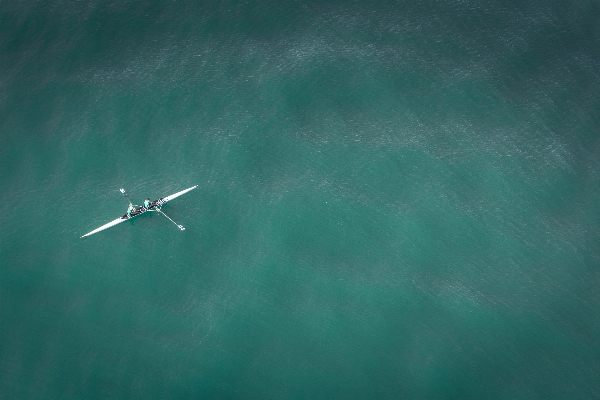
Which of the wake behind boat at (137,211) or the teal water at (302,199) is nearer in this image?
the teal water at (302,199)

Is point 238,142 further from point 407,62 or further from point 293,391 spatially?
point 293,391

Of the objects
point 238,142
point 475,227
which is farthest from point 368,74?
point 475,227

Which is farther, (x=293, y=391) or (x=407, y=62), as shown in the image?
(x=407, y=62)

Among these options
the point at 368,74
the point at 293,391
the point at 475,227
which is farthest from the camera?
the point at 368,74

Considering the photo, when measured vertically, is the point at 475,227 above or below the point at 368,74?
below

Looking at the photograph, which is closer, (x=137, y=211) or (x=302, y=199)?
(x=137, y=211)

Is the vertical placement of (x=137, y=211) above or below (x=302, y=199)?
below

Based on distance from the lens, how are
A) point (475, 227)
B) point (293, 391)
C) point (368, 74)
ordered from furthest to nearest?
point (368, 74)
point (475, 227)
point (293, 391)

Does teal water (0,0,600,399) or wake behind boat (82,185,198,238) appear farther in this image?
wake behind boat (82,185,198,238)
